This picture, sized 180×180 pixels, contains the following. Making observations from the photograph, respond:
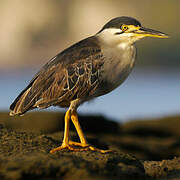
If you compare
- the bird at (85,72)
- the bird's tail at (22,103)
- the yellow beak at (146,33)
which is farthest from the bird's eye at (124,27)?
the bird's tail at (22,103)

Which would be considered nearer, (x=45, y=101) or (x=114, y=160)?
(x=114, y=160)

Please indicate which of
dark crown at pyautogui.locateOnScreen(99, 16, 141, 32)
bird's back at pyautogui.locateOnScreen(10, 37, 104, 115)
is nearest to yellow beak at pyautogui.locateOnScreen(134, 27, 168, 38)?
dark crown at pyautogui.locateOnScreen(99, 16, 141, 32)

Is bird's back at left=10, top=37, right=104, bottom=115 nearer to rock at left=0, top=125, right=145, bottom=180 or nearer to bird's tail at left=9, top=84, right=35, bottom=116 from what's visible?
bird's tail at left=9, top=84, right=35, bottom=116

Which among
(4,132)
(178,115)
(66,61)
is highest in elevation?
(66,61)

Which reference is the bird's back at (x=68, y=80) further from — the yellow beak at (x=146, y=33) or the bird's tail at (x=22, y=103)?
the yellow beak at (x=146, y=33)

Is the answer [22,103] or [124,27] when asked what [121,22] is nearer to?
[124,27]

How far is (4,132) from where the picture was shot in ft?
22.5

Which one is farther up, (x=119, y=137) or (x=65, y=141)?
(x=65, y=141)

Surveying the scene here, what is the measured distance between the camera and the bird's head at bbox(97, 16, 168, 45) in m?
6.44

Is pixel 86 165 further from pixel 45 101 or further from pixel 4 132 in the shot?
pixel 4 132

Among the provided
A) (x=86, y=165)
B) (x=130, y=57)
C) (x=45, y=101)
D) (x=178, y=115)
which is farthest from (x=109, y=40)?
(x=178, y=115)

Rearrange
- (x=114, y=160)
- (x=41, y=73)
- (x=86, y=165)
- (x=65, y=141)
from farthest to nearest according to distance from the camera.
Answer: (x=41, y=73), (x=65, y=141), (x=114, y=160), (x=86, y=165)

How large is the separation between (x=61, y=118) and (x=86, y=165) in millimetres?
6513

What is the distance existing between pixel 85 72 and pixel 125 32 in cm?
88
